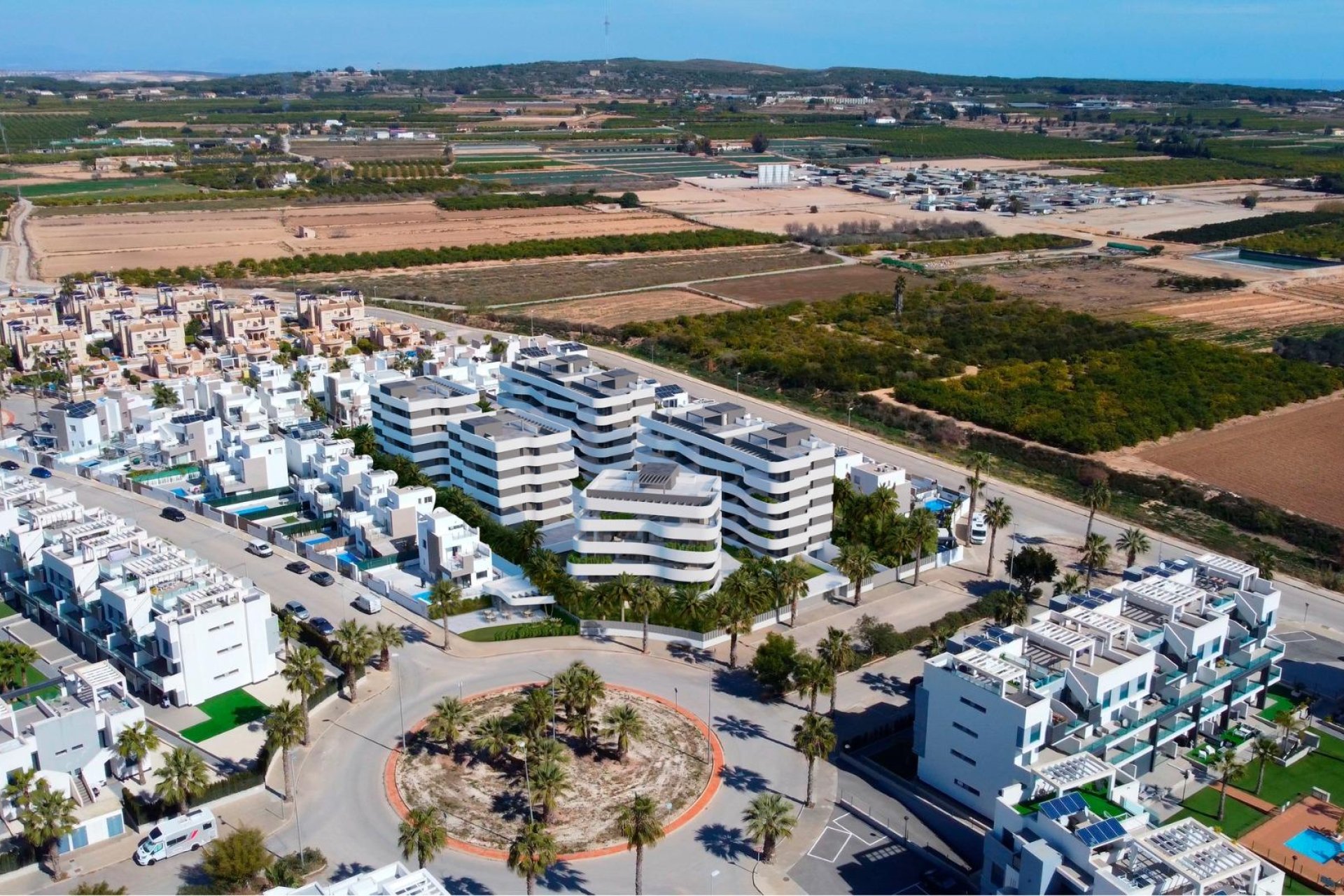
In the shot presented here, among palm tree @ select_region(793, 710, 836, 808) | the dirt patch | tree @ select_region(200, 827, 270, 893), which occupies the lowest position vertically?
the dirt patch

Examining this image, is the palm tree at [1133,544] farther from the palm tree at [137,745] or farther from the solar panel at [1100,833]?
the palm tree at [137,745]

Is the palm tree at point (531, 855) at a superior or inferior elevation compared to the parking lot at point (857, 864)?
superior

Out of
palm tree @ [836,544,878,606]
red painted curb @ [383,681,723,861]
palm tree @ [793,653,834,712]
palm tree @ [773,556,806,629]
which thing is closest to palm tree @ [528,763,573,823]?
red painted curb @ [383,681,723,861]

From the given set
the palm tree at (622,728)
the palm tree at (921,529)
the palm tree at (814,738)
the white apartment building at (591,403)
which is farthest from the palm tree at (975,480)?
the palm tree at (622,728)

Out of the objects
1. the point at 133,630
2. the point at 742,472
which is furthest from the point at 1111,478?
the point at 133,630

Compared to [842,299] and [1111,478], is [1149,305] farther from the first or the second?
[1111,478]

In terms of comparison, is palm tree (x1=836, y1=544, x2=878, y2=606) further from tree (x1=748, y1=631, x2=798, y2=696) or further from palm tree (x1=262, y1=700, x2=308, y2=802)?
palm tree (x1=262, y1=700, x2=308, y2=802)
